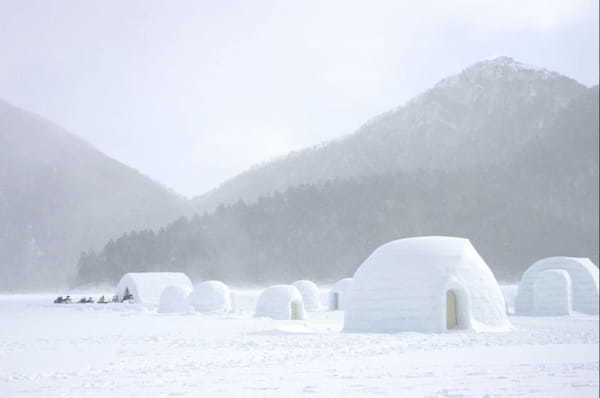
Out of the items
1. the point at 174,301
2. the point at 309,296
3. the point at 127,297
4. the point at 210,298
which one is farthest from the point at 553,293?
the point at 127,297

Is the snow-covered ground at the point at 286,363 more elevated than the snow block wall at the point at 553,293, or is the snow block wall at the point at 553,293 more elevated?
the snow block wall at the point at 553,293

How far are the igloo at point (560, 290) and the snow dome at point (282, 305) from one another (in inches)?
358

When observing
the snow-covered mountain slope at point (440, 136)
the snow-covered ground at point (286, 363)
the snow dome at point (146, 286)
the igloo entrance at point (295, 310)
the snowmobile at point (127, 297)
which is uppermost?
the snow-covered mountain slope at point (440, 136)

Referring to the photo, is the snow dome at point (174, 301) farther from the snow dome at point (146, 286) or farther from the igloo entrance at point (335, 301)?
the igloo entrance at point (335, 301)

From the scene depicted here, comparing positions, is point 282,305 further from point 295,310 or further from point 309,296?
point 309,296

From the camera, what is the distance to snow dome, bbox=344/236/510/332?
52.7ft

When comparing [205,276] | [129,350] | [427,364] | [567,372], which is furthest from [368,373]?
[205,276]

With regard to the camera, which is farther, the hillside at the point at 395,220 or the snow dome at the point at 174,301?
the hillside at the point at 395,220

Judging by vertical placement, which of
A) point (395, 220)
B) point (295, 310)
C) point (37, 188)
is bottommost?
point (295, 310)

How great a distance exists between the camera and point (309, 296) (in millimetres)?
33688

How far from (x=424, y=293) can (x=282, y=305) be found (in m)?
9.89

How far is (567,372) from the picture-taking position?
30.5 ft

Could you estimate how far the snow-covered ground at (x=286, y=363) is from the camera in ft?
24.9

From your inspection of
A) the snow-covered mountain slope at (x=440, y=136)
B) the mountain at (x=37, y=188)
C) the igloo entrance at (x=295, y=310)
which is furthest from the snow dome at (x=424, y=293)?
the snow-covered mountain slope at (x=440, y=136)
